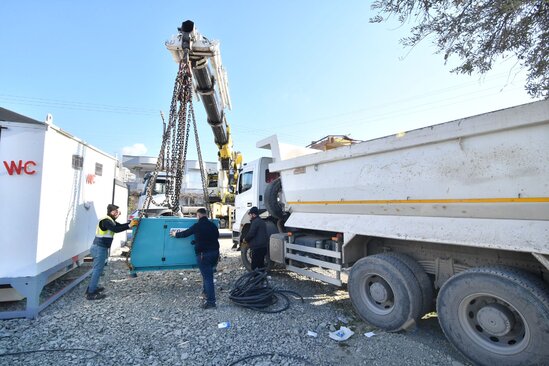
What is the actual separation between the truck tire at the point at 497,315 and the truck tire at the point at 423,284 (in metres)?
0.37

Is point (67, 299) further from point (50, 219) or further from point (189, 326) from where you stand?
point (189, 326)

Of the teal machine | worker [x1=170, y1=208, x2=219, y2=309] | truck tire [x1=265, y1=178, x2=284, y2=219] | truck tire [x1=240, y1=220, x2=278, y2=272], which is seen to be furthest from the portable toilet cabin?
truck tire [x1=265, y1=178, x2=284, y2=219]

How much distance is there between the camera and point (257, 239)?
244 inches

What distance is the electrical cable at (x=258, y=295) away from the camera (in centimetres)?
481

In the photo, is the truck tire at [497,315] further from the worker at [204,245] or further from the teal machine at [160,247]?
the teal machine at [160,247]

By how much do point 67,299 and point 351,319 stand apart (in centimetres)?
454

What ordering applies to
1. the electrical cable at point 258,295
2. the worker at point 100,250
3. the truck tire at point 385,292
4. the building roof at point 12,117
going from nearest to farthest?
the truck tire at point 385,292 < the building roof at point 12,117 < the electrical cable at point 258,295 < the worker at point 100,250

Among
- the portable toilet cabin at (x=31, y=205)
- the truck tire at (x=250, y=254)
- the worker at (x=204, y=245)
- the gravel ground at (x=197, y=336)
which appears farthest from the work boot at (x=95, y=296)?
the truck tire at (x=250, y=254)

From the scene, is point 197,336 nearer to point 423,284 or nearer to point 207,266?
point 207,266

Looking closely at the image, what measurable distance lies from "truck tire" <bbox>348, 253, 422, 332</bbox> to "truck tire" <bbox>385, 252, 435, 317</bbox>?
0.05m

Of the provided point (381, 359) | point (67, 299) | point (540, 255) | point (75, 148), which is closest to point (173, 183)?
point (75, 148)

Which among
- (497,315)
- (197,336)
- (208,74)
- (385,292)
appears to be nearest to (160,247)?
(197,336)

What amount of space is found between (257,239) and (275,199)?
935 mm

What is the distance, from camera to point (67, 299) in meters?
5.19
